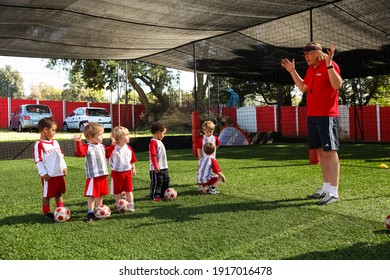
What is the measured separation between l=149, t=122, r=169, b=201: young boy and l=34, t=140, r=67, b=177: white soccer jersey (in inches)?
46.1

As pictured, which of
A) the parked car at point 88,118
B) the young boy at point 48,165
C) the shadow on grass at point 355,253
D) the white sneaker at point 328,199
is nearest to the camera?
the shadow on grass at point 355,253

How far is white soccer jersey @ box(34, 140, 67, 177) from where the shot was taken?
400cm

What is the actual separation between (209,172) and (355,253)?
2.79 metres

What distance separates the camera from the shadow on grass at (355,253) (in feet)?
8.34

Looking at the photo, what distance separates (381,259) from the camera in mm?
2490

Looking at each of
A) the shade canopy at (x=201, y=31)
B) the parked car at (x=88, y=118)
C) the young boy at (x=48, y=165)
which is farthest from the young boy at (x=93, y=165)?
the parked car at (x=88, y=118)

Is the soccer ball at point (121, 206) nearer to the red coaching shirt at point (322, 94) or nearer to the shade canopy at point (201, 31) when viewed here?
the red coaching shirt at point (322, 94)

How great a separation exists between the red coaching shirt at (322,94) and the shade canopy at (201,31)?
2.43 m

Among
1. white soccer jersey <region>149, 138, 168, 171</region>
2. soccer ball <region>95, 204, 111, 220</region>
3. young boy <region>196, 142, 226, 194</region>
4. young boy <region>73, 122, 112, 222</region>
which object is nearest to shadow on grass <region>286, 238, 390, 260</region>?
soccer ball <region>95, 204, 111, 220</region>

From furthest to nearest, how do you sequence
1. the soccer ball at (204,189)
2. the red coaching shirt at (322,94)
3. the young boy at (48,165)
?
the soccer ball at (204,189), the red coaching shirt at (322,94), the young boy at (48,165)

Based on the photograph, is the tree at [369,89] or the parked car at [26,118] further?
the tree at [369,89]

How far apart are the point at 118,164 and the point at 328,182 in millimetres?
2385
